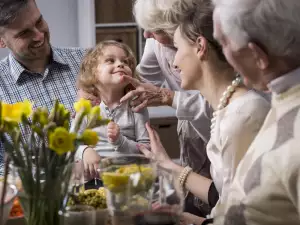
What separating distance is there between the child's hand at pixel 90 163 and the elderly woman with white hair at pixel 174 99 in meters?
0.32

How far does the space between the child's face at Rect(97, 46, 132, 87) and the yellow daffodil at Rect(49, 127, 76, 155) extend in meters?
1.25

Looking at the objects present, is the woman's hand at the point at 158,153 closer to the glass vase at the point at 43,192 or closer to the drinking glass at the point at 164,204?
the drinking glass at the point at 164,204

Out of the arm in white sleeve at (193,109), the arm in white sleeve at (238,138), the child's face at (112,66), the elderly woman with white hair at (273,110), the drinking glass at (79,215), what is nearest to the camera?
the elderly woman with white hair at (273,110)

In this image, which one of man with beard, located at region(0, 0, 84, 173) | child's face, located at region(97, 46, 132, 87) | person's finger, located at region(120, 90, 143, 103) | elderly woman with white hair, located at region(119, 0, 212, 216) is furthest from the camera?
man with beard, located at region(0, 0, 84, 173)

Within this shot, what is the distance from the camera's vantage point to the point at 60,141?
1.26m

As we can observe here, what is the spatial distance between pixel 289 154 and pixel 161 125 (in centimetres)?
324

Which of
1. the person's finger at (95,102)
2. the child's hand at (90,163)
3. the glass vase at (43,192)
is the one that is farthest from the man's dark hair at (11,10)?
the glass vase at (43,192)

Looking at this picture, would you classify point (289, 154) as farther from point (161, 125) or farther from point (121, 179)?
point (161, 125)

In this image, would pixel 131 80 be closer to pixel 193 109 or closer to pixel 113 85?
pixel 113 85

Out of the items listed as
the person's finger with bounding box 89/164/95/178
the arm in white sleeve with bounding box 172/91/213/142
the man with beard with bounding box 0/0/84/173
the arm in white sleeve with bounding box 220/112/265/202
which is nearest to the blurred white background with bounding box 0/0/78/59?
the man with beard with bounding box 0/0/84/173

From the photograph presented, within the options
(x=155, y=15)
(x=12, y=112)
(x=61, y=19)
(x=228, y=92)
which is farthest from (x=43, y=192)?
(x=61, y=19)

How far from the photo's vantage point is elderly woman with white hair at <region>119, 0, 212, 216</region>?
2.04 metres

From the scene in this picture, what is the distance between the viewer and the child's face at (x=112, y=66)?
8.22ft

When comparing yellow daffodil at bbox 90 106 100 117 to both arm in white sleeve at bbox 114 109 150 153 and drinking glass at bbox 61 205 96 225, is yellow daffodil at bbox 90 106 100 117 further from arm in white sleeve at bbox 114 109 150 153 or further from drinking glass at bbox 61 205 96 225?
arm in white sleeve at bbox 114 109 150 153
